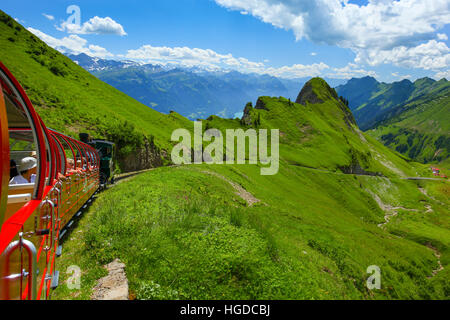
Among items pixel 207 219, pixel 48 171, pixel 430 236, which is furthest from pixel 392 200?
pixel 48 171

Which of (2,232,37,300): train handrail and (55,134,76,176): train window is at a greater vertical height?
(55,134,76,176): train window

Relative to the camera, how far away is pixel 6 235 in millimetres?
5160

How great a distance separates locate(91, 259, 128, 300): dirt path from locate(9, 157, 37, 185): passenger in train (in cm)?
411

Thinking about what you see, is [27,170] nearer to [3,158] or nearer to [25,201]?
[25,201]

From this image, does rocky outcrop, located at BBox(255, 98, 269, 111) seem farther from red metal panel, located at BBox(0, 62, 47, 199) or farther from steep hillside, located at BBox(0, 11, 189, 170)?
red metal panel, located at BBox(0, 62, 47, 199)

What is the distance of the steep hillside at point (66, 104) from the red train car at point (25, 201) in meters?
34.9

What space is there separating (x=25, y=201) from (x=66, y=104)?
2046 inches

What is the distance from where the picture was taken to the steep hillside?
4575cm

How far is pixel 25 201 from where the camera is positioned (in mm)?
7121

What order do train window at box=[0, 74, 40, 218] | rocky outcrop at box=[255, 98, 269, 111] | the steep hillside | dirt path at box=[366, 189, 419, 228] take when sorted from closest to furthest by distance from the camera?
train window at box=[0, 74, 40, 218] → the steep hillside → dirt path at box=[366, 189, 419, 228] → rocky outcrop at box=[255, 98, 269, 111]

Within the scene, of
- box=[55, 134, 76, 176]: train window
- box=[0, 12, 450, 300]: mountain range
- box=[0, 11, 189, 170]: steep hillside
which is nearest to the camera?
box=[0, 12, 450, 300]: mountain range

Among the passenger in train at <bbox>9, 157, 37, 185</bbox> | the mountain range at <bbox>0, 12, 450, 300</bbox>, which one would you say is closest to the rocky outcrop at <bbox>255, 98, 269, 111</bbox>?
the mountain range at <bbox>0, 12, 450, 300</bbox>

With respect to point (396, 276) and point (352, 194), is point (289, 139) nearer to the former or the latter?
point (352, 194)
